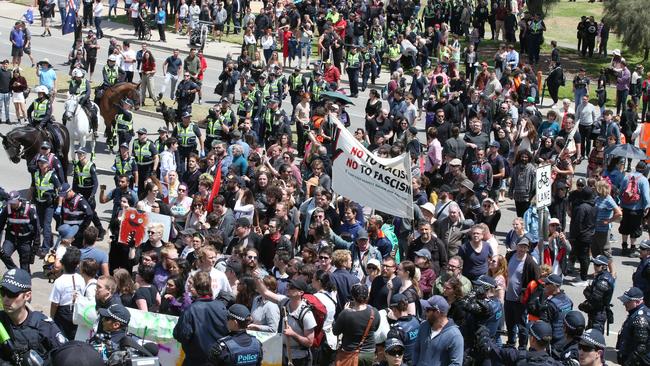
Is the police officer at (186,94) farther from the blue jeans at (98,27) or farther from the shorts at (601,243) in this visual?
the blue jeans at (98,27)

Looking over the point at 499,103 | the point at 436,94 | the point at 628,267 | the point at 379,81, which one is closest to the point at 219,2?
the point at 379,81

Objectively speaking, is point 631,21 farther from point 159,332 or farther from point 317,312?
point 159,332

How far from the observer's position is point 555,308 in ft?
41.4

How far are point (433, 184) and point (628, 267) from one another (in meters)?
3.59

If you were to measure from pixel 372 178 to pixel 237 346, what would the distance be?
20.0 ft

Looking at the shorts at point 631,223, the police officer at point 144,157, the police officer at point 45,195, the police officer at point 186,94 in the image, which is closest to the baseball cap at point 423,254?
the police officer at point 45,195

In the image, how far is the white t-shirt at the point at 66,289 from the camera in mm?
12516

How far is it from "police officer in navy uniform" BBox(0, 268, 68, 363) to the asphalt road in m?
6.15

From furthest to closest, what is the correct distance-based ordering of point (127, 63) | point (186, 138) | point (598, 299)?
point (127, 63), point (186, 138), point (598, 299)

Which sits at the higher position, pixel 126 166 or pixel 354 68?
pixel 126 166

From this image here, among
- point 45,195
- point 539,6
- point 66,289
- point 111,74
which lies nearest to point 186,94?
point 111,74

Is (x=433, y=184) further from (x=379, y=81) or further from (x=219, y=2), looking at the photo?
(x=219, y=2)

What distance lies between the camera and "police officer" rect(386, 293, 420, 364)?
1141cm

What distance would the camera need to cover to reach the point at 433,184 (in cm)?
2047
